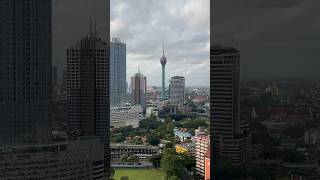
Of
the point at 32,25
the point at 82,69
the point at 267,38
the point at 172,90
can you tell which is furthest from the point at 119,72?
the point at 267,38

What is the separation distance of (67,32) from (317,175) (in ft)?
16.2

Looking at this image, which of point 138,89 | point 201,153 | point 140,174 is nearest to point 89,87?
point 140,174

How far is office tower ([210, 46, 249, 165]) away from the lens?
733 centimetres

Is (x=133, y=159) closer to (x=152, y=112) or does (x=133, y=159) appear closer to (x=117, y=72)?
(x=117, y=72)

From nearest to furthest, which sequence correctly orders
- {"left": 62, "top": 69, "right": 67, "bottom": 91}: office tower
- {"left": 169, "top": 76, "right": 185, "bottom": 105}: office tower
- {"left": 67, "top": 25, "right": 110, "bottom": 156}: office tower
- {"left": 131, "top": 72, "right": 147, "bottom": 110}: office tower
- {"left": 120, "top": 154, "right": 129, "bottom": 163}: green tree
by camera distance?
{"left": 62, "top": 69, "right": 67, "bottom": 91}: office tower, {"left": 67, "top": 25, "right": 110, "bottom": 156}: office tower, {"left": 120, "top": 154, "right": 129, "bottom": 163}: green tree, {"left": 131, "top": 72, "right": 147, "bottom": 110}: office tower, {"left": 169, "top": 76, "right": 185, "bottom": 105}: office tower

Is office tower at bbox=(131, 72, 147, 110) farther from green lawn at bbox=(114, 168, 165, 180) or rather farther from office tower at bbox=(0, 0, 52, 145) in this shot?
office tower at bbox=(0, 0, 52, 145)

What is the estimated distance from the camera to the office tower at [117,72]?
72.6 ft

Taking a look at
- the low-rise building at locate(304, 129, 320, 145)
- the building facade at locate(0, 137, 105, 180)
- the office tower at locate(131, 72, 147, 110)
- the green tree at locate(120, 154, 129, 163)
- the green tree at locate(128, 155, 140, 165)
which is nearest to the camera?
the building facade at locate(0, 137, 105, 180)

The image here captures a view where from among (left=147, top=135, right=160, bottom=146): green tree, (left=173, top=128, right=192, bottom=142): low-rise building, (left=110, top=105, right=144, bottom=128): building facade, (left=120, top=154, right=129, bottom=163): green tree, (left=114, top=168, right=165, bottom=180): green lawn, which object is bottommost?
(left=114, top=168, right=165, bottom=180): green lawn

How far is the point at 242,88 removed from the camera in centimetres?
733

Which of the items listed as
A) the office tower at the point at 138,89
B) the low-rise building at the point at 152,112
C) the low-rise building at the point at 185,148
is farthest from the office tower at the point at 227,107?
the office tower at the point at 138,89

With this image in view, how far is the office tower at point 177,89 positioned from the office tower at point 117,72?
5394mm

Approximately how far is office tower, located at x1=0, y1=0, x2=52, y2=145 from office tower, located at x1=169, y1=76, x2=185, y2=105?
64.1ft

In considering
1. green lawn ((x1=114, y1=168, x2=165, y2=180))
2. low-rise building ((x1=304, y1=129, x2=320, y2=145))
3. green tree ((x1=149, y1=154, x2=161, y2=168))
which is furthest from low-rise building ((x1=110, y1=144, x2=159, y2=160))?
low-rise building ((x1=304, y1=129, x2=320, y2=145))
